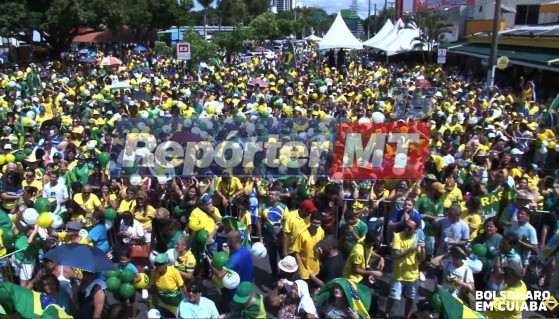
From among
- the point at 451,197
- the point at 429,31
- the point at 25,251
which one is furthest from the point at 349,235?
the point at 429,31

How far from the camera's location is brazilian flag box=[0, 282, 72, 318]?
4.32 meters

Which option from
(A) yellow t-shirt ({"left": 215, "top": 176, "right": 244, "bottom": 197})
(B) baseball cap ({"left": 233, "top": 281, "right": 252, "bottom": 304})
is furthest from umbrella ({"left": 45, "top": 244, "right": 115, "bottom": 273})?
(A) yellow t-shirt ({"left": 215, "top": 176, "right": 244, "bottom": 197})

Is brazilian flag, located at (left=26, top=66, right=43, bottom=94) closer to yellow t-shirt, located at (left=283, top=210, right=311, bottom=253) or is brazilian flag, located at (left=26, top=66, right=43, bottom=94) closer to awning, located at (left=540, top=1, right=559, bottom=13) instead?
yellow t-shirt, located at (left=283, top=210, right=311, bottom=253)

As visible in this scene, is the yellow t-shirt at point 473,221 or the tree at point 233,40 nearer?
the yellow t-shirt at point 473,221

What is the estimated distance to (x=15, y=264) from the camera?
5871 millimetres

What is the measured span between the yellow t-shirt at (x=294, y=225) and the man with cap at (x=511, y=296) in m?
2.18

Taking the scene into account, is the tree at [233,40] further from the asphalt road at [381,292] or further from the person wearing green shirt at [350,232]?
the person wearing green shirt at [350,232]

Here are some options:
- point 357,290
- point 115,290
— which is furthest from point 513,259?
point 115,290

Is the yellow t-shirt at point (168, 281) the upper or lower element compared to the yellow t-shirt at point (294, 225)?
lower

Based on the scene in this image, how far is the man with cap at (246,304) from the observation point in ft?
14.5

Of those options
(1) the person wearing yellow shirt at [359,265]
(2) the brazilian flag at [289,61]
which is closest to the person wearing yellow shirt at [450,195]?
(1) the person wearing yellow shirt at [359,265]

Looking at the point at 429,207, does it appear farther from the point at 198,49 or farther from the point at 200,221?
the point at 198,49

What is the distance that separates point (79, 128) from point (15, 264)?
568cm

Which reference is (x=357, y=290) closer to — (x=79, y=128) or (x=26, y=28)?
(x=79, y=128)
